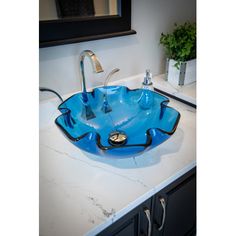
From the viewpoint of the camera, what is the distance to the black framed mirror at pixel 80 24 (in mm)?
815

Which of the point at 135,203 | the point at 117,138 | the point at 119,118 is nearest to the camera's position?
the point at 135,203

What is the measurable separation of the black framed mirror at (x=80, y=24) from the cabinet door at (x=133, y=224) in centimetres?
67

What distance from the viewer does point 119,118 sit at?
3.23 ft

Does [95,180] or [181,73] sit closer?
[95,180]

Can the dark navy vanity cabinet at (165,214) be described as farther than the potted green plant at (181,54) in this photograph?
No

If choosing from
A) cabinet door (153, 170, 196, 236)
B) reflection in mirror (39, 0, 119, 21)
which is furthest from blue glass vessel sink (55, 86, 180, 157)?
reflection in mirror (39, 0, 119, 21)

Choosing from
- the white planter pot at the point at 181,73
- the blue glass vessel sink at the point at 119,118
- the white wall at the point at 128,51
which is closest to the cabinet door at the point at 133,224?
the blue glass vessel sink at the point at 119,118

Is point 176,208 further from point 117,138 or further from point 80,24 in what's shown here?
point 80,24

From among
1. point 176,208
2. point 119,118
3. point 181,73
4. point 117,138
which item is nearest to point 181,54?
point 181,73

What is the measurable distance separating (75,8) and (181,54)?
1.83ft

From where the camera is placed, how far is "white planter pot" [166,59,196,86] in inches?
45.2

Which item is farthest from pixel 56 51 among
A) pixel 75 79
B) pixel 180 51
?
pixel 180 51

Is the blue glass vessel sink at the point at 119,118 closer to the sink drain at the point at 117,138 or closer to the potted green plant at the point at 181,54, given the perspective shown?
the sink drain at the point at 117,138

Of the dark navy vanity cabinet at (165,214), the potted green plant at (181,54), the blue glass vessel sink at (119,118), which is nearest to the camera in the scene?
the dark navy vanity cabinet at (165,214)
